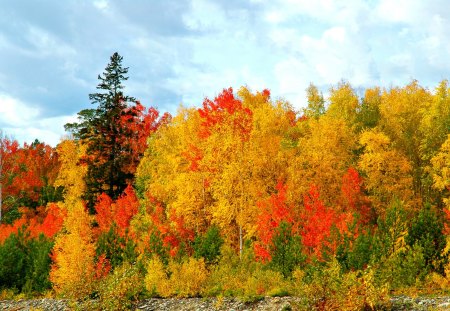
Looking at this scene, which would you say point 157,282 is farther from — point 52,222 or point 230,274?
point 52,222

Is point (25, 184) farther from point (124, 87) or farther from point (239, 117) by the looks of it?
point (239, 117)

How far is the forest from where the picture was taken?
18234 millimetres

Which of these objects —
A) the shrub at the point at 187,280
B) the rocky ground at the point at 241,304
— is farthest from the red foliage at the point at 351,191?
the rocky ground at the point at 241,304

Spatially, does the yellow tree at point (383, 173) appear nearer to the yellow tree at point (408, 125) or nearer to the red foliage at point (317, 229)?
the yellow tree at point (408, 125)

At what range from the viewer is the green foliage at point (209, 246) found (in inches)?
938

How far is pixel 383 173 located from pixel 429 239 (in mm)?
16292

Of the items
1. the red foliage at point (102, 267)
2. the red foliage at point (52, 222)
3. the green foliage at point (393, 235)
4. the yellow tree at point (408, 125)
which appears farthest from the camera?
the red foliage at point (52, 222)

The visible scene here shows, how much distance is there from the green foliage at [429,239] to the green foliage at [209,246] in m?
9.27

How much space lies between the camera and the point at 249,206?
27.4m

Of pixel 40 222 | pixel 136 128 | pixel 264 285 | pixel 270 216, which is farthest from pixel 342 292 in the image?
pixel 40 222

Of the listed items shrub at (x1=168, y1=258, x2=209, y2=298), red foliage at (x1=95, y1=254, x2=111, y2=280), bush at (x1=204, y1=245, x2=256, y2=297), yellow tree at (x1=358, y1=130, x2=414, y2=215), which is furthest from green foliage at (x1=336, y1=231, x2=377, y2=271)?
yellow tree at (x1=358, y1=130, x2=414, y2=215)

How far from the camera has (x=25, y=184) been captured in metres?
55.7

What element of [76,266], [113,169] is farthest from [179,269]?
[113,169]

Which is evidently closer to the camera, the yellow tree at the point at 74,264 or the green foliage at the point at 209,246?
the yellow tree at the point at 74,264
